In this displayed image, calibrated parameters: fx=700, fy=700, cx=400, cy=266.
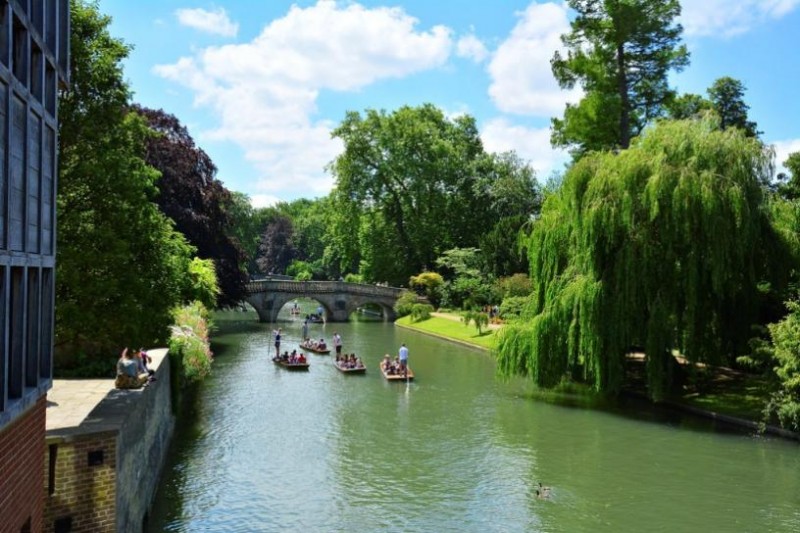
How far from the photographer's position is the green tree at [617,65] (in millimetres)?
34094

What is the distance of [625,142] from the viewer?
3562cm

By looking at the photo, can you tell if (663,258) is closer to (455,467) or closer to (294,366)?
(455,467)

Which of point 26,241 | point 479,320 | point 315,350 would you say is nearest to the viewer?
point 26,241

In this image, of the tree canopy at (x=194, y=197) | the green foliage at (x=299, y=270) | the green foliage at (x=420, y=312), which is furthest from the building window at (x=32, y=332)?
the green foliage at (x=299, y=270)

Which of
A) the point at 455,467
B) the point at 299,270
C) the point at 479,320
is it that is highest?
the point at 299,270

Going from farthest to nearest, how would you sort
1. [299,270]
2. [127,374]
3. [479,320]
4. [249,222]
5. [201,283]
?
[299,270] < [249,222] < [479,320] < [201,283] < [127,374]

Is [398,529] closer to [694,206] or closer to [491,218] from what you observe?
[694,206]

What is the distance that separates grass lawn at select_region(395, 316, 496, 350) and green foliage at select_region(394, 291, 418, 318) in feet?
1.93

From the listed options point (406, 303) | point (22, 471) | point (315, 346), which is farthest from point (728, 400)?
point (406, 303)

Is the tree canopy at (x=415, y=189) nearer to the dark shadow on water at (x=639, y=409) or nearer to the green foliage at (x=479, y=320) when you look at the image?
the green foliage at (x=479, y=320)

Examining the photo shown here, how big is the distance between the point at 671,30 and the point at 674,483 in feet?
85.1

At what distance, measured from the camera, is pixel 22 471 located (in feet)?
23.9

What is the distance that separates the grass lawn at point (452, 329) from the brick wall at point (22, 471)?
1143 inches

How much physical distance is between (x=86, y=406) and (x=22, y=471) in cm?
578
